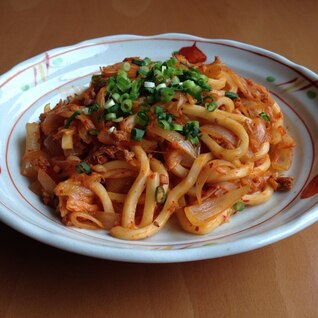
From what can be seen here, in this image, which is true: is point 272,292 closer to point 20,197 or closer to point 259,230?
point 259,230

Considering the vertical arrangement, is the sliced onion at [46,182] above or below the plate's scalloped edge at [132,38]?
below

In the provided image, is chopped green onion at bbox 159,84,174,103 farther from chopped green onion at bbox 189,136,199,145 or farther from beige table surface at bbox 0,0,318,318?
beige table surface at bbox 0,0,318,318

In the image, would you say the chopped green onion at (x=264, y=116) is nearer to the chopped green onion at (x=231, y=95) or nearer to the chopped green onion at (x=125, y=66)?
the chopped green onion at (x=231, y=95)

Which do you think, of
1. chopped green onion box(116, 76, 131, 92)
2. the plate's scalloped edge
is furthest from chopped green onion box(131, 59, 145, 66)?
the plate's scalloped edge

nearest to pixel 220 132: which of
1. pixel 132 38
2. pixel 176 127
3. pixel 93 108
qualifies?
pixel 176 127

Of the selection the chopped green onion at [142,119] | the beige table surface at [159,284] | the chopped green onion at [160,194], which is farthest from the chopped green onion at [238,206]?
the chopped green onion at [142,119]

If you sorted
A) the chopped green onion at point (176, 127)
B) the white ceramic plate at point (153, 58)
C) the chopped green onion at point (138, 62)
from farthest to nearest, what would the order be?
the chopped green onion at point (138, 62)
the chopped green onion at point (176, 127)
the white ceramic plate at point (153, 58)

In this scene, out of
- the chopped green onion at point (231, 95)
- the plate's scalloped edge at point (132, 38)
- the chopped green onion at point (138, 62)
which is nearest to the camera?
the chopped green onion at point (231, 95)

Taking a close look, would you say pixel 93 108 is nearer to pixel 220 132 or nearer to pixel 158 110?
pixel 158 110
